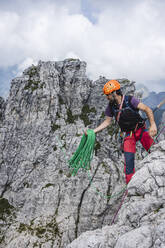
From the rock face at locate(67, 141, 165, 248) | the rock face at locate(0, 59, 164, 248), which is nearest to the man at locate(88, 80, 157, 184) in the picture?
the rock face at locate(67, 141, 165, 248)

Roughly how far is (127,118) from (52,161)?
92.1ft

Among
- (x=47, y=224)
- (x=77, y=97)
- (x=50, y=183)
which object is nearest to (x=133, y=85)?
(x=77, y=97)

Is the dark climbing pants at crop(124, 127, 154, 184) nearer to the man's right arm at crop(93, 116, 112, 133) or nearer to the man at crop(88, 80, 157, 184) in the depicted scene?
the man at crop(88, 80, 157, 184)

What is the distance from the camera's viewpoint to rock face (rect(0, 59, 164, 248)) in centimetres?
2983

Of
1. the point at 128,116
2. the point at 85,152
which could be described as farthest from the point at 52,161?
the point at 128,116

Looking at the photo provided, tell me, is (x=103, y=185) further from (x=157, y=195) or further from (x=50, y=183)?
(x=157, y=195)

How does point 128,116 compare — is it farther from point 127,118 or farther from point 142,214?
point 142,214

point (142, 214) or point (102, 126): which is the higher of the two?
point (102, 126)

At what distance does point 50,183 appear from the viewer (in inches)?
1272

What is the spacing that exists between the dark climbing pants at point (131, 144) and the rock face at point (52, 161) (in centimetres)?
2128

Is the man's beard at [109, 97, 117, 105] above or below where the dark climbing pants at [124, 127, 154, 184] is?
above

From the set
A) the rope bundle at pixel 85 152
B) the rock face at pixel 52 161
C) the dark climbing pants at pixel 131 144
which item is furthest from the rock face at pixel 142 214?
the rock face at pixel 52 161

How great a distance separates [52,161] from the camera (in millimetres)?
33625

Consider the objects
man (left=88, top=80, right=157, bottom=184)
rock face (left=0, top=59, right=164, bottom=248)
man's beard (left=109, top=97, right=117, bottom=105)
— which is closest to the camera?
man (left=88, top=80, right=157, bottom=184)
